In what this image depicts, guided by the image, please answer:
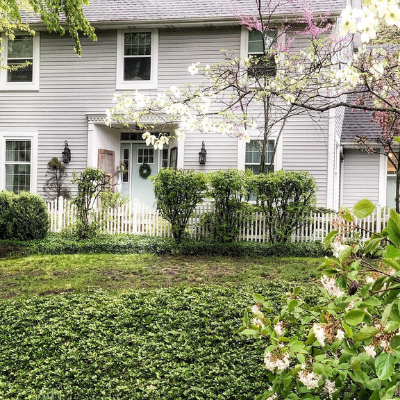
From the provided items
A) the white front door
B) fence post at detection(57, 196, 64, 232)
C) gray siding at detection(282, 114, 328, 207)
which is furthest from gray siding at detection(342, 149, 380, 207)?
fence post at detection(57, 196, 64, 232)

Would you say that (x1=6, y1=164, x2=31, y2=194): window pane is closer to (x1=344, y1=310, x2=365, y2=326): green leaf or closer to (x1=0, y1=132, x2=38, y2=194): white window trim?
(x1=0, y1=132, x2=38, y2=194): white window trim

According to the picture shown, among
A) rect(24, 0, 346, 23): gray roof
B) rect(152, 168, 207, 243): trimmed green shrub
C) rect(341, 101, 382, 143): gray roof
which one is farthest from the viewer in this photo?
rect(341, 101, 382, 143): gray roof

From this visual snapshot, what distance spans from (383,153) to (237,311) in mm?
10638

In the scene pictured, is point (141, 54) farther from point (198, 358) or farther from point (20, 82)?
point (198, 358)

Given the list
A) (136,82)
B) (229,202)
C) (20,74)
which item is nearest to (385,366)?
(229,202)

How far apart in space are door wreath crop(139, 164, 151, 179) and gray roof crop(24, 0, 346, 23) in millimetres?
4242

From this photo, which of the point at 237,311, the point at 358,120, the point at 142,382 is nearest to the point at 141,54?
the point at 358,120

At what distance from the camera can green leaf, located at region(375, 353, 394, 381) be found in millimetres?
1721

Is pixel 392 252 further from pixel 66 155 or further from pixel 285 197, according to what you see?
pixel 66 155

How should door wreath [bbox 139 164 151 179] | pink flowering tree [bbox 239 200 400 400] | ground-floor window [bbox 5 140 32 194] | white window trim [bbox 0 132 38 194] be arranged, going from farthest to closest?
1. door wreath [bbox 139 164 151 179]
2. ground-floor window [bbox 5 140 32 194]
3. white window trim [bbox 0 132 38 194]
4. pink flowering tree [bbox 239 200 400 400]

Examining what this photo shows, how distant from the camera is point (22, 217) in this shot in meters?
10.3

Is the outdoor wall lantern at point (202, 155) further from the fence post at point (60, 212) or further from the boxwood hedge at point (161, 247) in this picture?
the fence post at point (60, 212)

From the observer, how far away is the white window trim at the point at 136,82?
13047 mm

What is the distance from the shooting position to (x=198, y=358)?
4488 millimetres
